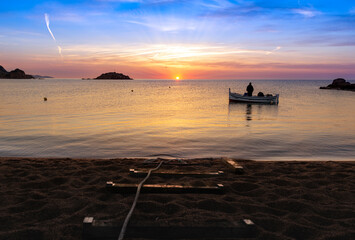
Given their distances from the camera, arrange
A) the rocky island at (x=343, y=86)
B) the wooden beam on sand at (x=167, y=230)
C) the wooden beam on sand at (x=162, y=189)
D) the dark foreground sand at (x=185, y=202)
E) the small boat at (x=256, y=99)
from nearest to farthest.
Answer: the wooden beam on sand at (x=167, y=230), the dark foreground sand at (x=185, y=202), the wooden beam on sand at (x=162, y=189), the small boat at (x=256, y=99), the rocky island at (x=343, y=86)

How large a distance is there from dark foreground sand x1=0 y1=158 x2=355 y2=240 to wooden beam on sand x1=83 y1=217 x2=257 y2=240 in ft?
0.88

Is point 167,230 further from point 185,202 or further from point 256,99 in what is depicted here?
point 256,99

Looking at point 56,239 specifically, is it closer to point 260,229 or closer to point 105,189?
point 105,189

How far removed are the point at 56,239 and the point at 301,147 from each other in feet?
39.7

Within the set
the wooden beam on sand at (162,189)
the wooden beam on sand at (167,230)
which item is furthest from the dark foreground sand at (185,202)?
the wooden beam on sand at (167,230)

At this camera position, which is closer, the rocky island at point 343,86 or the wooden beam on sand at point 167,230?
the wooden beam on sand at point 167,230

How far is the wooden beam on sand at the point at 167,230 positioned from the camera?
3.87 metres

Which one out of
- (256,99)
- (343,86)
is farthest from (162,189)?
(343,86)

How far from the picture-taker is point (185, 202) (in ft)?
17.0

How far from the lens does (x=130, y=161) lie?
29.5ft

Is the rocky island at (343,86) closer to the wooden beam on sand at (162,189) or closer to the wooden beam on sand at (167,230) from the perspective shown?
the wooden beam on sand at (162,189)

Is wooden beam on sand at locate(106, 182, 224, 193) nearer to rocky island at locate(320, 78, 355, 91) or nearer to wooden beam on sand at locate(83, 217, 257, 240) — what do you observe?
wooden beam on sand at locate(83, 217, 257, 240)

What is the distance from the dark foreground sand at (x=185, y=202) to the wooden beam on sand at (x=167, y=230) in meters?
0.27

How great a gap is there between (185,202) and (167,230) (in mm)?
1228
